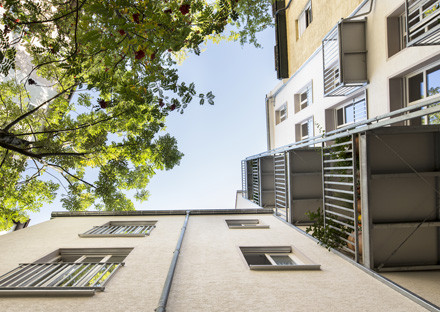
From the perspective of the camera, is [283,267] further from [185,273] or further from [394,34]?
[394,34]

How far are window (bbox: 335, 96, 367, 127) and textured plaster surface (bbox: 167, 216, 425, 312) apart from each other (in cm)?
505

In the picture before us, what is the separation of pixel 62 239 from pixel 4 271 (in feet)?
6.22

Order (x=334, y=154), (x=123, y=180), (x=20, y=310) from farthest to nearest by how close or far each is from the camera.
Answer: (x=123, y=180) → (x=334, y=154) → (x=20, y=310)

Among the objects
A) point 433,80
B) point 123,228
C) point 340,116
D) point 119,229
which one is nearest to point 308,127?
point 340,116

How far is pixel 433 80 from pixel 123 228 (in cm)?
943

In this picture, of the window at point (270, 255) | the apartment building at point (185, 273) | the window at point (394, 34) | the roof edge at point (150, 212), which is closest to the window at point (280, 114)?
the roof edge at point (150, 212)

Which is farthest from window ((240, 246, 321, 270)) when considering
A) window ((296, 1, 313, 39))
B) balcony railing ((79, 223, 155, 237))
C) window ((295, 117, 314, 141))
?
window ((296, 1, 313, 39))

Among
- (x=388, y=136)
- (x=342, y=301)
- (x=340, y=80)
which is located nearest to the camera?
(x=342, y=301)

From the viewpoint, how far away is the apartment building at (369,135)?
15.3 ft

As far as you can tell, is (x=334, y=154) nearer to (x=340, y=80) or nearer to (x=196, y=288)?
(x=340, y=80)

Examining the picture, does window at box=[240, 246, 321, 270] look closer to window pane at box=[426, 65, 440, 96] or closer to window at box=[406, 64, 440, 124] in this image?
window at box=[406, 64, 440, 124]

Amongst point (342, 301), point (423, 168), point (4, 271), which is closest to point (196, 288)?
point (342, 301)

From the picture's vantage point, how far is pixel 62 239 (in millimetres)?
6613

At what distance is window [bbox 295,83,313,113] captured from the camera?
39.9ft
